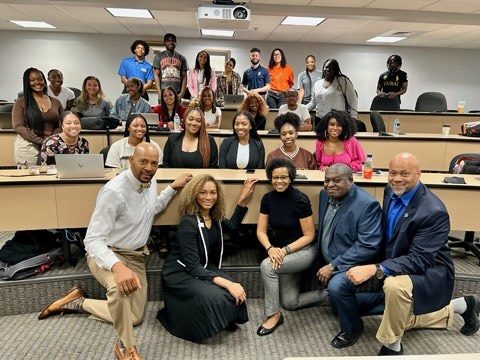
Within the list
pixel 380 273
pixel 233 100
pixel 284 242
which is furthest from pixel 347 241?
pixel 233 100

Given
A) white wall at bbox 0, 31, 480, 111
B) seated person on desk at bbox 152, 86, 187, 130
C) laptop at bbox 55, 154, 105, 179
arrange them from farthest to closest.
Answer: white wall at bbox 0, 31, 480, 111 → seated person on desk at bbox 152, 86, 187, 130 → laptop at bbox 55, 154, 105, 179

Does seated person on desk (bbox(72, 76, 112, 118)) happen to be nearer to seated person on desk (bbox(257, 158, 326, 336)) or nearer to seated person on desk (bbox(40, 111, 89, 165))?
seated person on desk (bbox(40, 111, 89, 165))

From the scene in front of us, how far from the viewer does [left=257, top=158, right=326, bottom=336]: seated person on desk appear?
7.63ft

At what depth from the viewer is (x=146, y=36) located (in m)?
9.28

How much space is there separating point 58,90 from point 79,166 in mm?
2975

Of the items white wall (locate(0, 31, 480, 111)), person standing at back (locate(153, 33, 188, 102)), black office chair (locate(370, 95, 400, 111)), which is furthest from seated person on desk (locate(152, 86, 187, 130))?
white wall (locate(0, 31, 480, 111))

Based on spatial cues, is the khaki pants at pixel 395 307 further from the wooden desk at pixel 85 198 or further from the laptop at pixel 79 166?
the laptop at pixel 79 166

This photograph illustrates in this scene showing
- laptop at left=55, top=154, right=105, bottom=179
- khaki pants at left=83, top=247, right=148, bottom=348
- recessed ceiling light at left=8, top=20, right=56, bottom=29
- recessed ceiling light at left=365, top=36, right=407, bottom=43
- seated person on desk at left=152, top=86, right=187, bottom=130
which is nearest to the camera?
khaki pants at left=83, top=247, right=148, bottom=348

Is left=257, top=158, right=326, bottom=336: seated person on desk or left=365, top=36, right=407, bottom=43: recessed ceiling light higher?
left=365, top=36, right=407, bottom=43: recessed ceiling light

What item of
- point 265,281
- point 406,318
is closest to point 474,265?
point 406,318

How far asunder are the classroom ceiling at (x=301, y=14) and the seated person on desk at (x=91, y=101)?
6.13 feet

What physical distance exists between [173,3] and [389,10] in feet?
11.0

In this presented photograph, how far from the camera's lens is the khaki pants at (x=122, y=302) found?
194 centimetres

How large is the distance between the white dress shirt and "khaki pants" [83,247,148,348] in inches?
2.5
